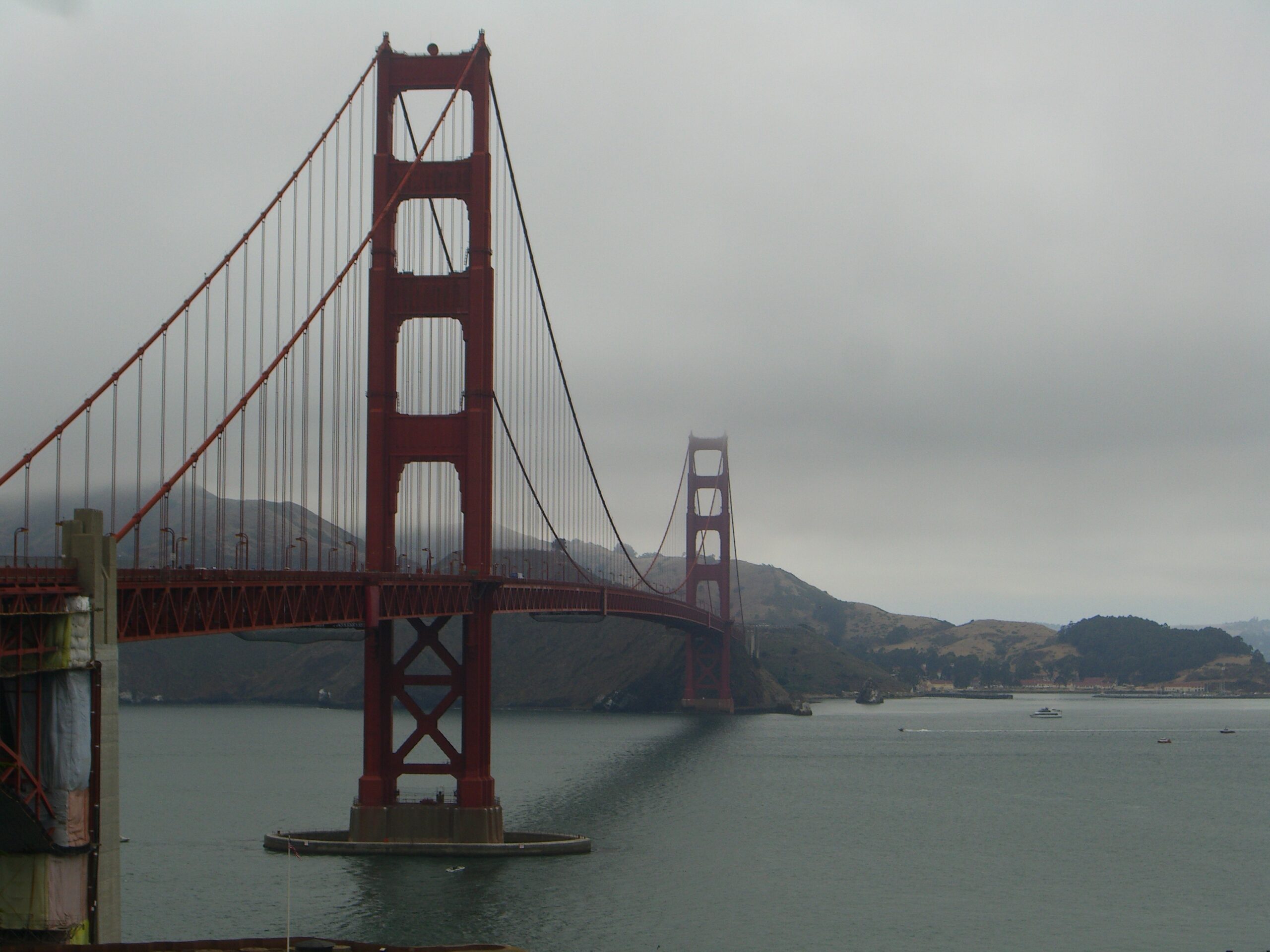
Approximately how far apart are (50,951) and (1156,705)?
171 meters

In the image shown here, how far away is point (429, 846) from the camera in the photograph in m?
43.5

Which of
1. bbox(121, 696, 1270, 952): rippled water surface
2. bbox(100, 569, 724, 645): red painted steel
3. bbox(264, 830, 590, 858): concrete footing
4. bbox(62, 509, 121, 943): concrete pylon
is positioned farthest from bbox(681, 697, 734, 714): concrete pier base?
bbox(62, 509, 121, 943): concrete pylon

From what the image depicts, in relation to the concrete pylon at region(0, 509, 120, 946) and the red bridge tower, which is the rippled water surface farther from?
the concrete pylon at region(0, 509, 120, 946)

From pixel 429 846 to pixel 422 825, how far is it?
2.70ft

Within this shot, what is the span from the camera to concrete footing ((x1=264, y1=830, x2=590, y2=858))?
43438 millimetres

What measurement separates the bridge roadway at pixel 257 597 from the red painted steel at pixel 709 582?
78.1m

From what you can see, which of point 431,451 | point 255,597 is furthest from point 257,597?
point 431,451

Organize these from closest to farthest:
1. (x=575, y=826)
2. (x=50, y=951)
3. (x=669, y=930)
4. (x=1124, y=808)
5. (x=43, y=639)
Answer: (x=50, y=951) → (x=43, y=639) → (x=669, y=930) → (x=575, y=826) → (x=1124, y=808)

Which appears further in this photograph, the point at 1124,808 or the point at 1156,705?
the point at 1156,705

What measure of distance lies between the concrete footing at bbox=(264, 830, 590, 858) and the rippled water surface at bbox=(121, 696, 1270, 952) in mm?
583

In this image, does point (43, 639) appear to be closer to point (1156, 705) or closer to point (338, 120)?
point (338, 120)

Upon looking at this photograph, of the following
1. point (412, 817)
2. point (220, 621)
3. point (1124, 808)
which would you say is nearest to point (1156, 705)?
point (1124, 808)

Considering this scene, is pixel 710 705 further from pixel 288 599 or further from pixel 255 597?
pixel 255 597

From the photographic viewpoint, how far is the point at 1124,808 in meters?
62.7
